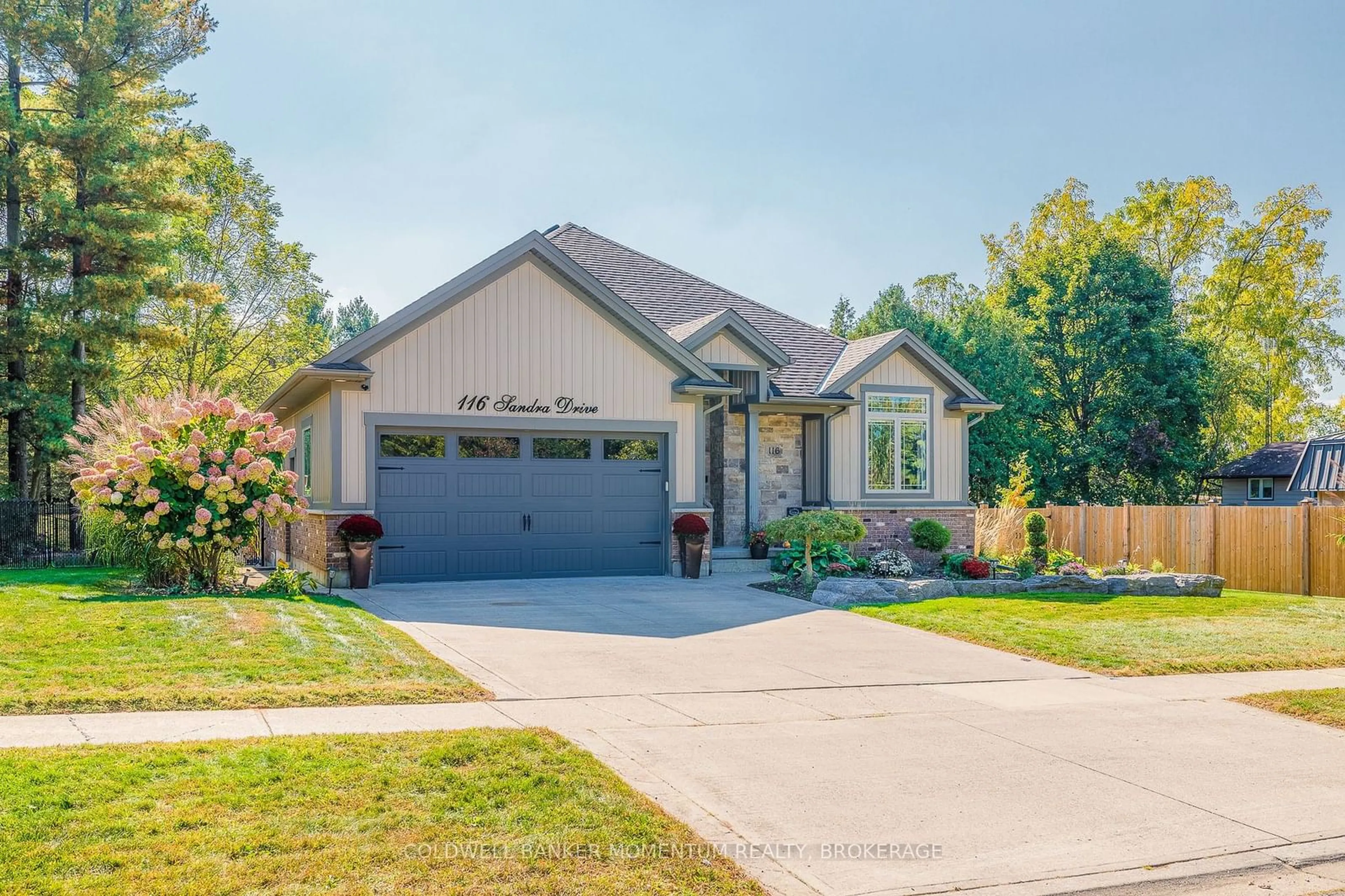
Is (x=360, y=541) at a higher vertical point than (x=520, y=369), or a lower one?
lower

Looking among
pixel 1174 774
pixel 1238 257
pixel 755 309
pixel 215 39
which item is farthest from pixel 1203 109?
pixel 1174 774

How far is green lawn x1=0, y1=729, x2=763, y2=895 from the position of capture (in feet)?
13.6

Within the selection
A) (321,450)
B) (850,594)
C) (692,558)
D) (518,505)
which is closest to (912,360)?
(692,558)

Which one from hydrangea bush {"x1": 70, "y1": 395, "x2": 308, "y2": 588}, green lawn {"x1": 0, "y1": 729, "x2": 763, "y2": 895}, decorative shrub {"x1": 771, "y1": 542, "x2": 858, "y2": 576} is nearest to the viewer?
green lawn {"x1": 0, "y1": 729, "x2": 763, "y2": 895}

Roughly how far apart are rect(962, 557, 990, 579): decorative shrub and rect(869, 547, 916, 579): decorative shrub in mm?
836

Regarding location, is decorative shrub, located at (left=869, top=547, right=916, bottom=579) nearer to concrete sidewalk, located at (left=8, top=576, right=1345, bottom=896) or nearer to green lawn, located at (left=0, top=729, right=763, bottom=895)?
concrete sidewalk, located at (left=8, top=576, right=1345, bottom=896)

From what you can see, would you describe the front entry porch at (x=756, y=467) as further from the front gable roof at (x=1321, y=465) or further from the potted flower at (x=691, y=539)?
the front gable roof at (x=1321, y=465)

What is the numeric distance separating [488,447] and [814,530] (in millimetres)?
5024

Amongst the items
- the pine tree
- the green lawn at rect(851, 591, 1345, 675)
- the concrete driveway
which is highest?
the pine tree

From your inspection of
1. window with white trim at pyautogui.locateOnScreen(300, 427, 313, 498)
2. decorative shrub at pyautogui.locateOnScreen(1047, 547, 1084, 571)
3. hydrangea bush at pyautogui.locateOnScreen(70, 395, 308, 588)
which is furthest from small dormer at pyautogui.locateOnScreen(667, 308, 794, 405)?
hydrangea bush at pyautogui.locateOnScreen(70, 395, 308, 588)

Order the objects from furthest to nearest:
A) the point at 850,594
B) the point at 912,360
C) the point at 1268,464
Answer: the point at 1268,464
the point at 912,360
the point at 850,594

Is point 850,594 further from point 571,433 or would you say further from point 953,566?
point 571,433

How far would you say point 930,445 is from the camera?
20156 mm

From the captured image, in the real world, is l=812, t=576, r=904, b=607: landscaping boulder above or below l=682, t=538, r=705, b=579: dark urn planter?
below
